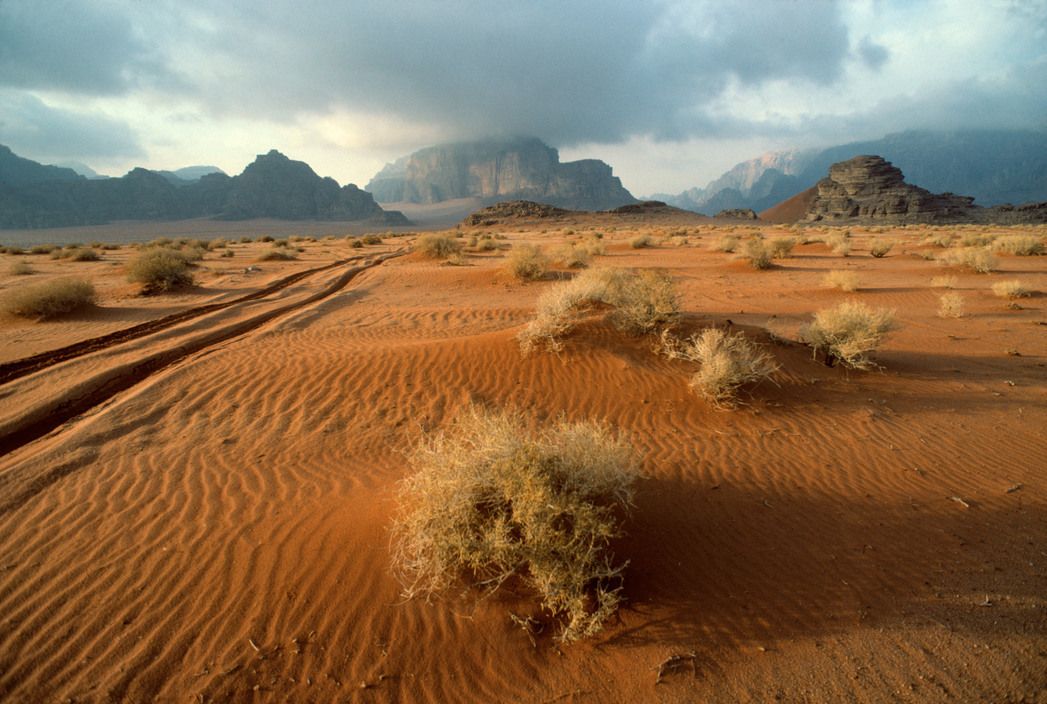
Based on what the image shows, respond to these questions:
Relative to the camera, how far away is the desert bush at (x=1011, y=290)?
12875 mm

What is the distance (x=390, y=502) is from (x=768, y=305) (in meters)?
12.3

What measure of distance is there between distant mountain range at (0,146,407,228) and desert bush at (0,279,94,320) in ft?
325

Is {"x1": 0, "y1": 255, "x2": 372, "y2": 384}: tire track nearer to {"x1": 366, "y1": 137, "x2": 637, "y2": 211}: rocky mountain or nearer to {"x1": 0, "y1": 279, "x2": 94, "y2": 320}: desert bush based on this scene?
{"x1": 0, "y1": 279, "x2": 94, "y2": 320}: desert bush

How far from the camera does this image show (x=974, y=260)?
17.6 meters

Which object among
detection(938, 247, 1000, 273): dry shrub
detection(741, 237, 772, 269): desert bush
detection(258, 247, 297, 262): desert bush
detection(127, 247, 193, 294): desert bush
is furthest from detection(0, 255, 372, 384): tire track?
detection(938, 247, 1000, 273): dry shrub

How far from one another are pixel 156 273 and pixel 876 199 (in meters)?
86.2

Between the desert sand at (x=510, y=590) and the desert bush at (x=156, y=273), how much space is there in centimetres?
583

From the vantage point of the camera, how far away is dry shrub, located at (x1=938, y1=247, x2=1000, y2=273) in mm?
17328

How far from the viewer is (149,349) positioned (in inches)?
334

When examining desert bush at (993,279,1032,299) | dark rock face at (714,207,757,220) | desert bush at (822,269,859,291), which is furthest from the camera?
dark rock face at (714,207,757,220)

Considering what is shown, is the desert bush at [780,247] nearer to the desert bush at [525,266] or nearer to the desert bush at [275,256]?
the desert bush at [525,266]

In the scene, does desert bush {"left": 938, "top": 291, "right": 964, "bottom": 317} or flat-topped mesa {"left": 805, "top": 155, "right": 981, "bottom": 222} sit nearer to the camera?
desert bush {"left": 938, "top": 291, "right": 964, "bottom": 317}

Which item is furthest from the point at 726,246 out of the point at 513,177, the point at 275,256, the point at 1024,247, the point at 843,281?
the point at 513,177

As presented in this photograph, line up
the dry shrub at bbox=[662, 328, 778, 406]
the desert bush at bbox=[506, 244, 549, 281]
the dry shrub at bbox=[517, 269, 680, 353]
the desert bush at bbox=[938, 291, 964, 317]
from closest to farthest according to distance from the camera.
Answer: the dry shrub at bbox=[662, 328, 778, 406] < the dry shrub at bbox=[517, 269, 680, 353] < the desert bush at bbox=[938, 291, 964, 317] < the desert bush at bbox=[506, 244, 549, 281]
